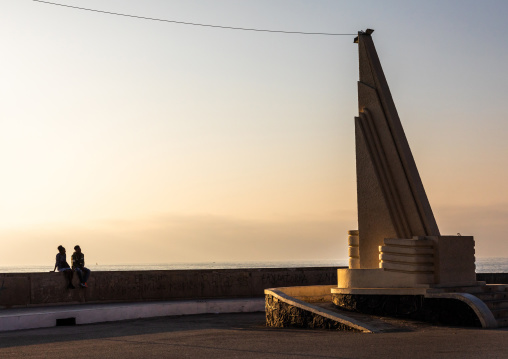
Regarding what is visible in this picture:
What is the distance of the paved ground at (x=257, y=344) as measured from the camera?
1060 centimetres

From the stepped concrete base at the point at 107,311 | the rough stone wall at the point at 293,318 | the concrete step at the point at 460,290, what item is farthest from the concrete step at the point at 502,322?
the stepped concrete base at the point at 107,311

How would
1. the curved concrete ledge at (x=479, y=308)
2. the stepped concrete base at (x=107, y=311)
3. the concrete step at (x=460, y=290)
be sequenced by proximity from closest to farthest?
the curved concrete ledge at (x=479, y=308), the concrete step at (x=460, y=290), the stepped concrete base at (x=107, y=311)

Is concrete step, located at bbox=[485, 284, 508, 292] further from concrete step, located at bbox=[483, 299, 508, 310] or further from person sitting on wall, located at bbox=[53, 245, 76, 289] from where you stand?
person sitting on wall, located at bbox=[53, 245, 76, 289]

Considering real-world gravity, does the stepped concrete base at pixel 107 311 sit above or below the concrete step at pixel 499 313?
below

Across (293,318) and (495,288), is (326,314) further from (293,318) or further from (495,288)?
(495,288)

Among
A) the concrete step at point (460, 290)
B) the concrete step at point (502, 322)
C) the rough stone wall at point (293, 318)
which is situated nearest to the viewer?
the concrete step at point (502, 322)

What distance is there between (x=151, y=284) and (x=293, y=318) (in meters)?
8.07

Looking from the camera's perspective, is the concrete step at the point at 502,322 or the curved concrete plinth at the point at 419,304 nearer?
the curved concrete plinth at the point at 419,304

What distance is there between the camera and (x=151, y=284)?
2303 centimetres

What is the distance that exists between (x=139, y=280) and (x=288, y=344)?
11810 mm

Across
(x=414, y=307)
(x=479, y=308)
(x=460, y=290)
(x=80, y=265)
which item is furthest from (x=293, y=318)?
(x=80, y=265)

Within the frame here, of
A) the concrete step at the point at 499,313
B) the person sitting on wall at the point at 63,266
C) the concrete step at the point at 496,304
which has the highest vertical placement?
the person sitting on wall at the point at 63,266

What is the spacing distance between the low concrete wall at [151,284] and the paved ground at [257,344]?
193 inches

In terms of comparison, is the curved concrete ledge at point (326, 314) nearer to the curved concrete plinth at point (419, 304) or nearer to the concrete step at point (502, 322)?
the curved concrete plinth at point (419, 304)
